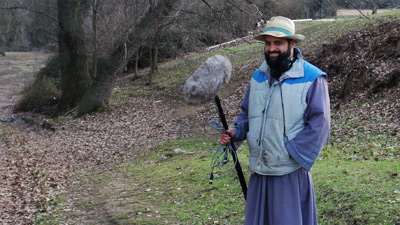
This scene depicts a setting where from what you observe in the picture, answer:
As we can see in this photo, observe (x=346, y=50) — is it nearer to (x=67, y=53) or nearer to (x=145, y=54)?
(x=67, y=53)

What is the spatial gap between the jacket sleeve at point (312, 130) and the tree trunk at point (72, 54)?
681 inches

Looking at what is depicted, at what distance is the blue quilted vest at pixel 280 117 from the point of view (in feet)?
11.4

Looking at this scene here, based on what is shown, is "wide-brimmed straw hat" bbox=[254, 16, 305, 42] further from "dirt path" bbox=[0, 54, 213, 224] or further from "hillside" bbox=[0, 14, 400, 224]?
"dirt path" bbox=[0, 54, 213, 224]

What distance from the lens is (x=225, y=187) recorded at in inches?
290

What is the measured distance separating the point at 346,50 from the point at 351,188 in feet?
39.3

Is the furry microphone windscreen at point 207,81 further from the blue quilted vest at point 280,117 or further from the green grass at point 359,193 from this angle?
the green grass at point 359,193

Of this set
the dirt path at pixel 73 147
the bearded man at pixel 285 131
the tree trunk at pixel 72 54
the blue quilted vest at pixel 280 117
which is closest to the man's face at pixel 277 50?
the bearded man at pixel 285 131

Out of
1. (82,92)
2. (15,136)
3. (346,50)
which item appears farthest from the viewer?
(82,92)

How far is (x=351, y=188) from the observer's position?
19.2 ft

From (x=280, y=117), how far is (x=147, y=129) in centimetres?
1230

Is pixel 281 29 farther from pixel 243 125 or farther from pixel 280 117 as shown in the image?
pixel 243 125

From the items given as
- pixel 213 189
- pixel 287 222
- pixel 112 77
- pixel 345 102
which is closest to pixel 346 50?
pixel 345 102

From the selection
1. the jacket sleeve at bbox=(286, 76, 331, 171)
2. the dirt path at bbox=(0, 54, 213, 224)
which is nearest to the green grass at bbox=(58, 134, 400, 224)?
the dirt path at bbox=(0, 54, 213, 224)

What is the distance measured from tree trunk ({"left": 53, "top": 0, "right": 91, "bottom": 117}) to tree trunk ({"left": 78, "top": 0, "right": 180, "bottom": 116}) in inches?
40.5
